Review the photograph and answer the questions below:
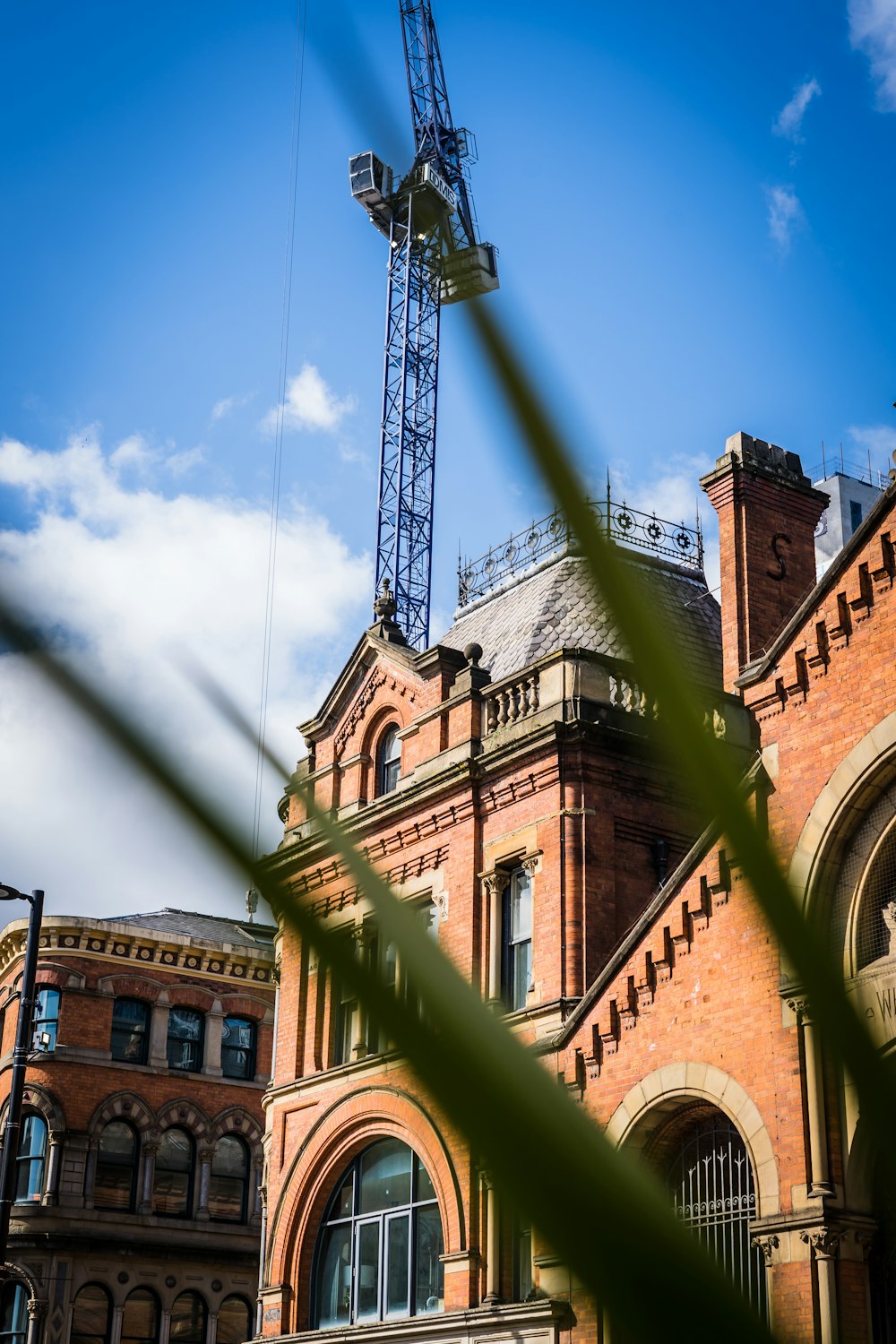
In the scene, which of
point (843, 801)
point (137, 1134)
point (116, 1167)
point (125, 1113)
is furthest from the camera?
point (137, 1134)

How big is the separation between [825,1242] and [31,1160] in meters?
26.5

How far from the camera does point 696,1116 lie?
18.6m

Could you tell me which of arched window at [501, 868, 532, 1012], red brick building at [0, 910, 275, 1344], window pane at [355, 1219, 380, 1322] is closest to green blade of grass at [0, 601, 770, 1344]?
arched window at [501, 868, 532, 1012]

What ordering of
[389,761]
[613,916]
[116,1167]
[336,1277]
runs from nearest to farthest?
[613,916]
[336,1277]
[389,761]
[116,1167]

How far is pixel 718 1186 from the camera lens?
18000 millimetres

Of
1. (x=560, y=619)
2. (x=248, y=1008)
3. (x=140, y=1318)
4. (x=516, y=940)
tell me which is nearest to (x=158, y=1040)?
(x=248, y=1008)

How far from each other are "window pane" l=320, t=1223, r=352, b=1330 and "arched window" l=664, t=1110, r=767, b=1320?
775 centimetres

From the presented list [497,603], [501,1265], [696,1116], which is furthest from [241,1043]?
[696,1116]

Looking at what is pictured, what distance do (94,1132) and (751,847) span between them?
129 ft

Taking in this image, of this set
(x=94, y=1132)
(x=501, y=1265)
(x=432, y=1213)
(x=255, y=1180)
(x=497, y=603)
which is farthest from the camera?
(x=255, y=1180)

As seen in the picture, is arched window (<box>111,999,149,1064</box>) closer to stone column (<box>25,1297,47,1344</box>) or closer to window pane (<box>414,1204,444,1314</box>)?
stone column (<box>25,1297,47,1344</box>)

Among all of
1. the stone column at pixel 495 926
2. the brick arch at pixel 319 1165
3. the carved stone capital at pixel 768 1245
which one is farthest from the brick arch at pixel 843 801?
the brick arch at pixel 319 1165

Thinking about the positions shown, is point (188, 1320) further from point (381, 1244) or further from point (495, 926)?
point (495, 926)

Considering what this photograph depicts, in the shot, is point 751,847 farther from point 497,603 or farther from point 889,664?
point 497,603
